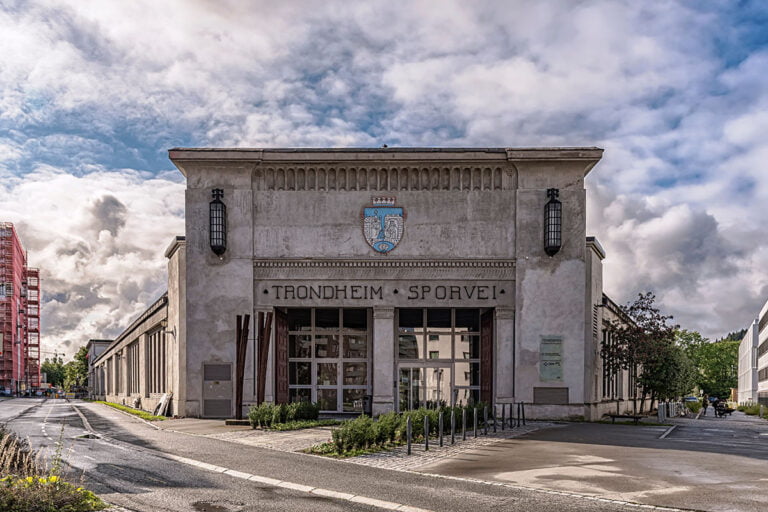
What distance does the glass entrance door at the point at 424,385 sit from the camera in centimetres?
3338

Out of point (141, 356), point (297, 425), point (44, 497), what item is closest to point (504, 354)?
point (297, 425)

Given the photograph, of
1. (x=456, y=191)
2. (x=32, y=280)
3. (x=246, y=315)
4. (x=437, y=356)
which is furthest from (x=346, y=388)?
(x=32, y=280)

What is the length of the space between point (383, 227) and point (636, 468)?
18468 mm

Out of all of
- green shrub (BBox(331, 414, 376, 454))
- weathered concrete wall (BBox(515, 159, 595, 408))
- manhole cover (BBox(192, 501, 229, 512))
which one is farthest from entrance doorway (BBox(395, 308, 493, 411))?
manhole cover (BBox(192, 501, 229, 512))

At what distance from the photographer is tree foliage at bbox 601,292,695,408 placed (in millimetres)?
34594

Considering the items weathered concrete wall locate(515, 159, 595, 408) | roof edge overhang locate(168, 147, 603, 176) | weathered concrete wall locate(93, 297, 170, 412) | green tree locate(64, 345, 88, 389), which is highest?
roof edge overhang locate(168, 147, 603, 176)

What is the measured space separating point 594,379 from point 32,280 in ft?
531

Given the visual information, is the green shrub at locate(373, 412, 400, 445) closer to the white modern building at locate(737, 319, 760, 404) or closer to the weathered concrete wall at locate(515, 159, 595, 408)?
the weathered concrete wall at locate(515, 159, 595, 408)

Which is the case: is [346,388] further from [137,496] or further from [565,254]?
[137,496]

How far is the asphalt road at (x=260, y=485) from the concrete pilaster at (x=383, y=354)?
44.6 ft

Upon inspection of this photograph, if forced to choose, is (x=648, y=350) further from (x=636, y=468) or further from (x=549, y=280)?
(x=636, y=468)

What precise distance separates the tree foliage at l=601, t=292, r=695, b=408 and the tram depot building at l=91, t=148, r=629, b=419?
3.01 meters

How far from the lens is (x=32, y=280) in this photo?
6644 inches

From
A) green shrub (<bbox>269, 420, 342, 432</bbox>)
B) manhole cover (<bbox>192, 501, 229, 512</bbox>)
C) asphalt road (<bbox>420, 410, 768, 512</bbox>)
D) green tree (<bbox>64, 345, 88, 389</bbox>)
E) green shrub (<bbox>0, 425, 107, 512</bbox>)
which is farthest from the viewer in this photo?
green tree (<bbox>64, 345, 88, 389</bbox>)
